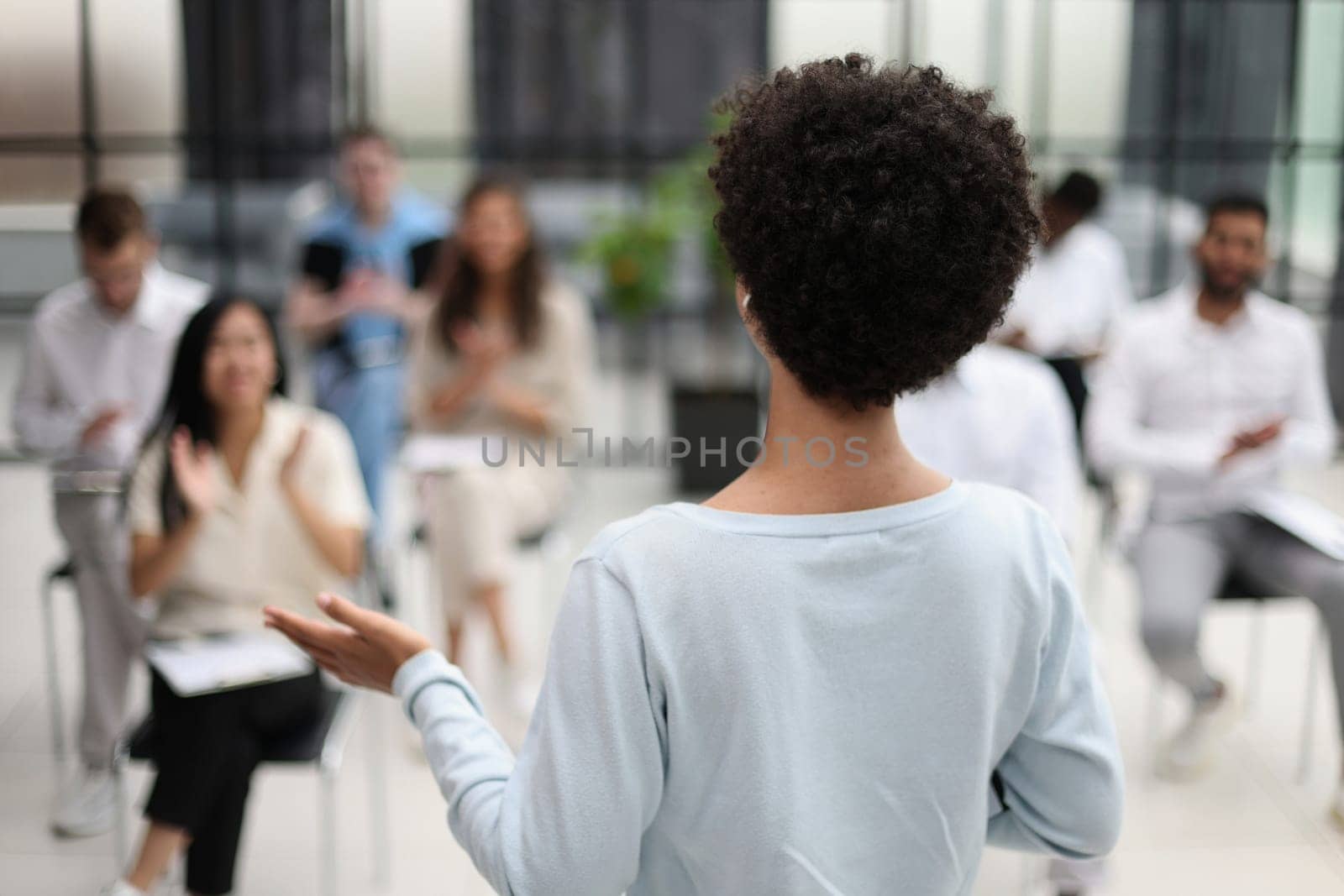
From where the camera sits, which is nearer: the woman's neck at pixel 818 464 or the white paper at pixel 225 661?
the woman's neck at pixel 818 464

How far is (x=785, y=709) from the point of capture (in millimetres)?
1064

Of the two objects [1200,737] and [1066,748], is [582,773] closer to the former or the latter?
[1066,748]

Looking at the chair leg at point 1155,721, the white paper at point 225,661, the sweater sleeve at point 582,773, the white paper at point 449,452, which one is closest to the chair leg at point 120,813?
the white paper at point 225,661

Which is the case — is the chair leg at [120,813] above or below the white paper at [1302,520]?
below

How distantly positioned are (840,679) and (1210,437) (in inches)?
113

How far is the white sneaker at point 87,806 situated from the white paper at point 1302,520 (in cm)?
259

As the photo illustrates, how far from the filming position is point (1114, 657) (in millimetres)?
4195

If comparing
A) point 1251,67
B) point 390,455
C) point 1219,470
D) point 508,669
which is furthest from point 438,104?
point 1219,470

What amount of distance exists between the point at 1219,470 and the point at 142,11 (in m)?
5.38

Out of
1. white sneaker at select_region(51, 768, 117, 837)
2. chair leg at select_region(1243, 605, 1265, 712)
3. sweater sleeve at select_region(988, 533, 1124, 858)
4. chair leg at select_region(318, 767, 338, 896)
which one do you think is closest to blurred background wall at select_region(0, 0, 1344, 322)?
chair leg at select_region(1243, 605, 1265, 712)

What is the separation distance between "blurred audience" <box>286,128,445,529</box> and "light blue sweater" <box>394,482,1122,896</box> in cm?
352

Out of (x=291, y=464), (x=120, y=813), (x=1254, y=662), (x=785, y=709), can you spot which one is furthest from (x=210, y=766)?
(x=1254, y=662)

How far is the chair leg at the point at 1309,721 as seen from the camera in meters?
3.51

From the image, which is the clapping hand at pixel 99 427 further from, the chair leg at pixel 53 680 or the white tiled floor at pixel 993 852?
the white tiled floor at pixel 993 852
